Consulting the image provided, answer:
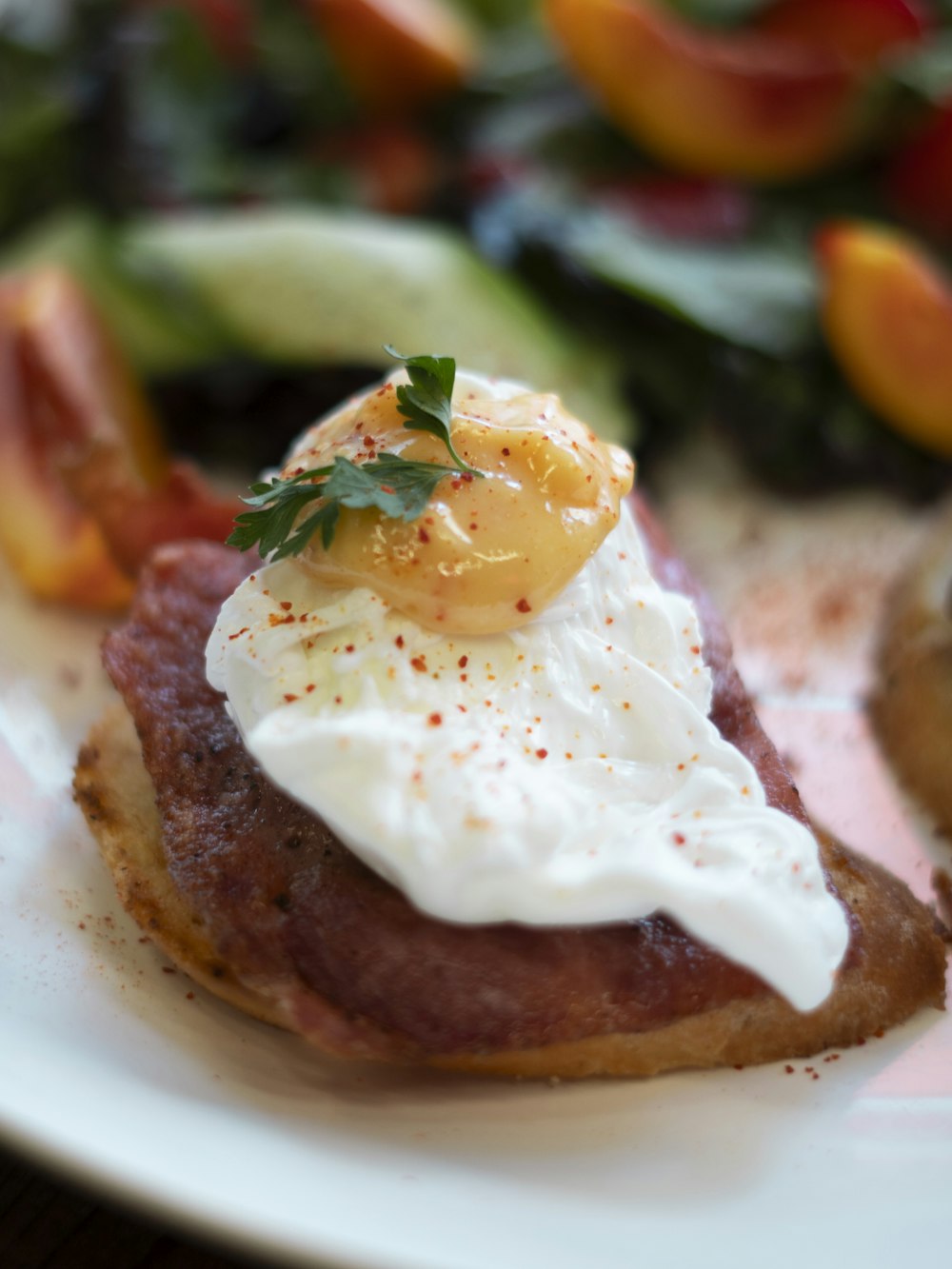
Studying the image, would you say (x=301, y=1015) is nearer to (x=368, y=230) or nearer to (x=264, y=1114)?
(x=264, y=1114)

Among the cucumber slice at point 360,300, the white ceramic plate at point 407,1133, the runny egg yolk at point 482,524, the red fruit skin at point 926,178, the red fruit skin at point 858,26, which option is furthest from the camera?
the red fruit skin at point 858,26

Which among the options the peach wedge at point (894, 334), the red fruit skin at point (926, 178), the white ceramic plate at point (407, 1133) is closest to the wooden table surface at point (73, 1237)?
the white ceramic plate at point (407, 1133)

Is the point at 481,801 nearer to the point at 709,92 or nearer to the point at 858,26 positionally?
the point at 709,92

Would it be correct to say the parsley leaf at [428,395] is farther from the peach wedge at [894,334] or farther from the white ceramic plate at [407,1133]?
the peach wedge at [894,334]

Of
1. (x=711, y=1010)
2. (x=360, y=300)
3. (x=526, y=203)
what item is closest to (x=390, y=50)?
(x=526, y=203)

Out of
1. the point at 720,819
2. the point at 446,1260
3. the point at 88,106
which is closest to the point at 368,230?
the point at 88,106

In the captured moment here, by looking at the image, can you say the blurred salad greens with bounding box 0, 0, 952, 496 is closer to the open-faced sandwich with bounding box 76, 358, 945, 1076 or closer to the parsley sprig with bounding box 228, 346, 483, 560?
the parsley sprig with bounding box 228, 346, 483, 560
